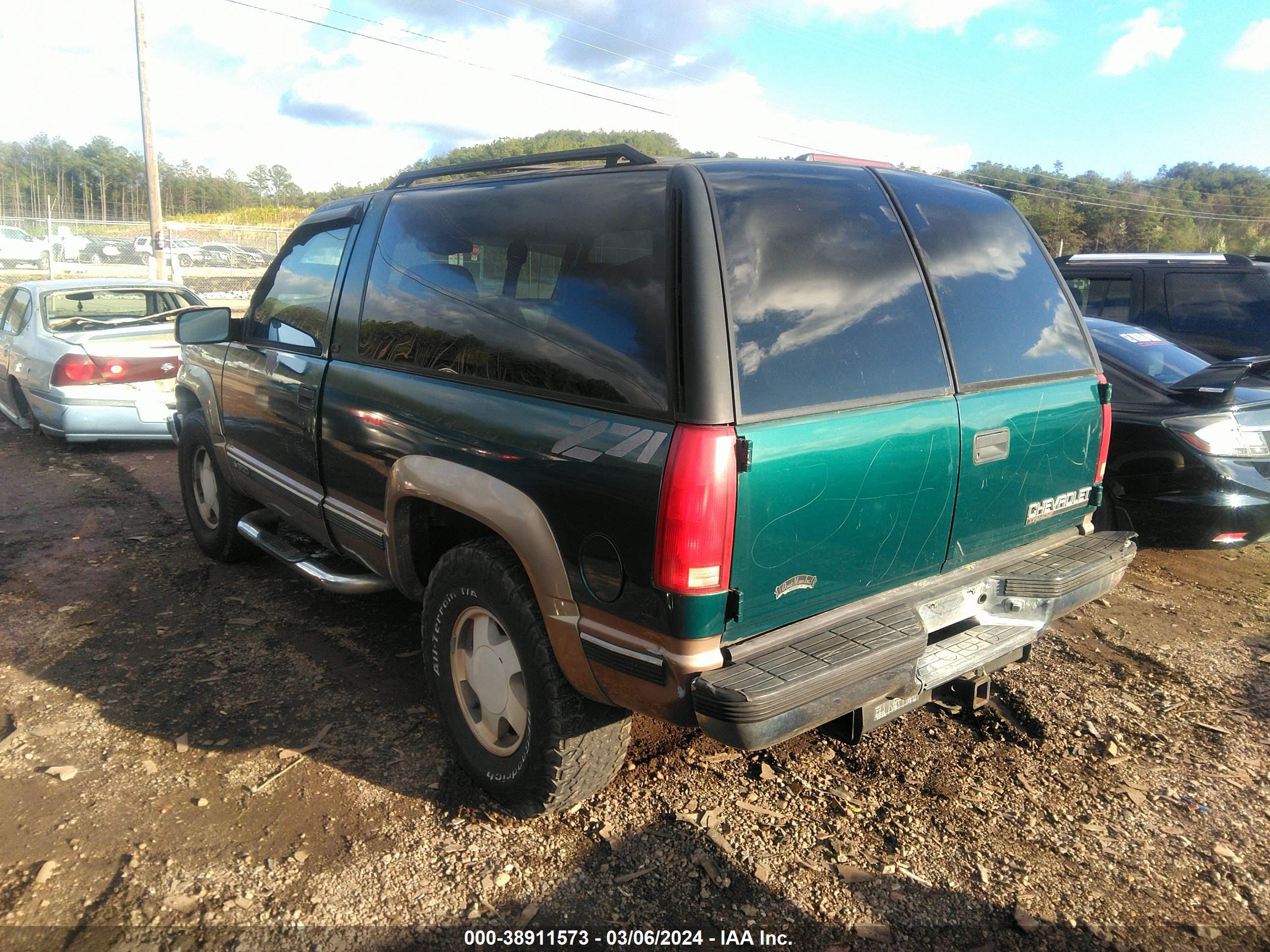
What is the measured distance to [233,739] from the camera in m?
3.38

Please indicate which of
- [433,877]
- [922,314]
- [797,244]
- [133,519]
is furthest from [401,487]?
[133,519]

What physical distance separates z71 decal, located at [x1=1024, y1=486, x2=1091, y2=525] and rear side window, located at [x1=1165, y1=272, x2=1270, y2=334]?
197 inches

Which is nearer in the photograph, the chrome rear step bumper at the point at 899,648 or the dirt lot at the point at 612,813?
the chrome rear step bumper at the point at 899,648

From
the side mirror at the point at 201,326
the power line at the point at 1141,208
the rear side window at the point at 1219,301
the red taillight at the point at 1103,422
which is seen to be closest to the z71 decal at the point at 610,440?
the red taillight at the point at 1103,422

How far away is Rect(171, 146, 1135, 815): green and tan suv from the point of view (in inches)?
89.1

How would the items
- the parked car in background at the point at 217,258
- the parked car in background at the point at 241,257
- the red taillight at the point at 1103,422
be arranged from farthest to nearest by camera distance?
the parked car in background at the point at 217,258
the parked car in background at the point at 241,257
the red taillight at the point at 1103,422

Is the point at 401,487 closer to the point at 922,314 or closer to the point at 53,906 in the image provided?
the point at 53,906

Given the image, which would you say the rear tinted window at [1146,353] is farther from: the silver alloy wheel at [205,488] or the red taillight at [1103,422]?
the silver alloy wheel at [205,488]

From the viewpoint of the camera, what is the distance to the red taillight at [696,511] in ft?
7.07

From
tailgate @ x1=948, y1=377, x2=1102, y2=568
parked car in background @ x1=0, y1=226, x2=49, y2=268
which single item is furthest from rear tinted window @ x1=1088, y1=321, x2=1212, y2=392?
parked car in background @ x1=0, y1=226, x2=49, y2=268

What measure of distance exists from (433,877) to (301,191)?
63.0 metres

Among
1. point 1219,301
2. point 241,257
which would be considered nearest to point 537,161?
point 1219,301

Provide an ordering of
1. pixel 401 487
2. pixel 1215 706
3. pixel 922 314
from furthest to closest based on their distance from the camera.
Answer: pixel 1215 706 → pixel 401 487 → pixel 922 314

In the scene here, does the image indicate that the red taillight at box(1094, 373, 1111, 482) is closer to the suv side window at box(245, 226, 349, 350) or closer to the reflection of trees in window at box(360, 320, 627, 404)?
the reflection of trees in window at box(360, 320, 627, 404)
